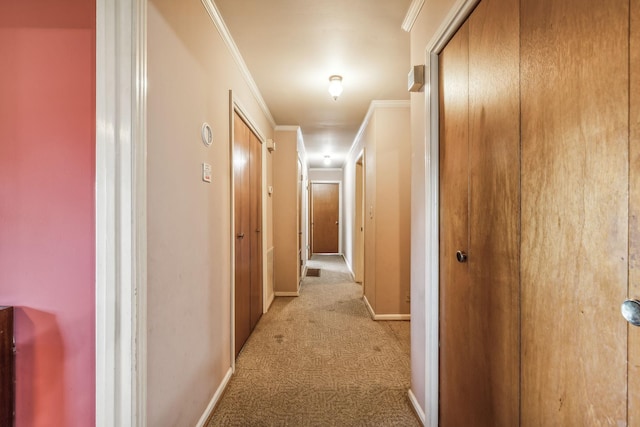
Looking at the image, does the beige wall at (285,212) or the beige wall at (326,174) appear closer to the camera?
the beige wall at (285,212)

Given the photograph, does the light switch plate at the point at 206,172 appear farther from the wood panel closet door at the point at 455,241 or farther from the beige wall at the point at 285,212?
the beige wall at the point at 285,212

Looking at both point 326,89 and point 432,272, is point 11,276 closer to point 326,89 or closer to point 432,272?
point 432,272

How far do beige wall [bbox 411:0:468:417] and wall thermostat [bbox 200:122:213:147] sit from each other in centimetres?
119

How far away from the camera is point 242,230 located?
2.42 meters

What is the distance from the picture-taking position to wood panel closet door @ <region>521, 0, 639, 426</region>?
0.63m

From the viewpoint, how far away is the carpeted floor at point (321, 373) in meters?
1.67

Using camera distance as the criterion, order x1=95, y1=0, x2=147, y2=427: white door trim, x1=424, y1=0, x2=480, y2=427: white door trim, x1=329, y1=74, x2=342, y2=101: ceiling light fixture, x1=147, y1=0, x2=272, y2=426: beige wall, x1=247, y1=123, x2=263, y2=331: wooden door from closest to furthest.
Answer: x1=95, y1=0, x2=147, y2=427: white door trim → x1=147, y1=0, x2=272, y2=426: beige wall → x1=424, y1=0, x2=480, y2=427: white door trim → x1=329, y1=74, x2=342, y2=101: ceiling light fixture → x1=247, y1=123, x2=263, y2=331: wooden door

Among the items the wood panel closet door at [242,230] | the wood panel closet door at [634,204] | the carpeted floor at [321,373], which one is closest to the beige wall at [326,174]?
the carpeted floor at [321,373]

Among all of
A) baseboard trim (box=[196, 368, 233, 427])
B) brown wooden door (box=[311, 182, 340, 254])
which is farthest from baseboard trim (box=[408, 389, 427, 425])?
brown wooden door (box=[311, 182, 340, 254])

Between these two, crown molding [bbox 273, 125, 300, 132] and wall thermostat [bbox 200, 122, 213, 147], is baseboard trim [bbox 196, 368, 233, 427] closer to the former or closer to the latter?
wall thermostat [bbox 200, 122, 213, 147]

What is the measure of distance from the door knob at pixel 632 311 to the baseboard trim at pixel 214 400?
1774 mm

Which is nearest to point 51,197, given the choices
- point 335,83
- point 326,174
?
point 335,83

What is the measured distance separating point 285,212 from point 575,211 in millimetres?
3426

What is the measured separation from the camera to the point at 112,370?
0.93 metres
